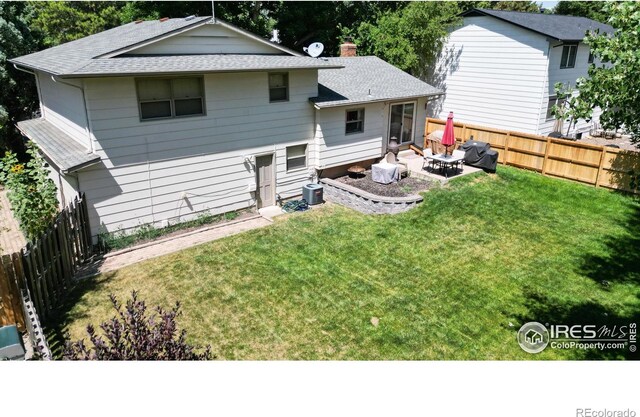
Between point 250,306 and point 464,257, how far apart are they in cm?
607

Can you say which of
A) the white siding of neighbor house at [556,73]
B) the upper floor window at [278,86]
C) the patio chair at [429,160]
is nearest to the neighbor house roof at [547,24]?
the white siding of neighbor house at [556,73]

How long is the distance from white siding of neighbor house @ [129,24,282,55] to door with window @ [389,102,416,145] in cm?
703

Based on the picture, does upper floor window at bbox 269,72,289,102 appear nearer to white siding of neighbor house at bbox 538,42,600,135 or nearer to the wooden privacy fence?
the wooden privacy fence

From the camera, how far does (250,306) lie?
9.62m

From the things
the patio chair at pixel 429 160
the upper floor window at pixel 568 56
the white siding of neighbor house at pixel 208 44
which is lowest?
the patio chair at pixel 429 160

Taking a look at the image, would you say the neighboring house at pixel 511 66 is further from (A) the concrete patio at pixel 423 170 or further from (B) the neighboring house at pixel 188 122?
(B) the neighboring house at pixel 188 122

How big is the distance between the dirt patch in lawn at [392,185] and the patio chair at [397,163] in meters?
0.29

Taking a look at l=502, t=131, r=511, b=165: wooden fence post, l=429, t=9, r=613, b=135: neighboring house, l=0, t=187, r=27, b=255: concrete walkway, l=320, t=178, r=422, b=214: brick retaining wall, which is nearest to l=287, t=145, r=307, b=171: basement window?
l=320, t=178, r=422, b=214: brick retaining wall

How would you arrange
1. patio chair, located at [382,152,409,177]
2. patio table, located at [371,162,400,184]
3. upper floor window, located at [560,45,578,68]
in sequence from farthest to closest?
upper floor window, located at [560,45,578,68]
patio chair, located at [382,152,409,177]
patio table, located at [371,162,400,184]

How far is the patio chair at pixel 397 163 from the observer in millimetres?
17325

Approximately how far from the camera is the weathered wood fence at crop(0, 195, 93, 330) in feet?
26.6

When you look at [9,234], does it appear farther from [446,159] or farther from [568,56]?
[568,56]
